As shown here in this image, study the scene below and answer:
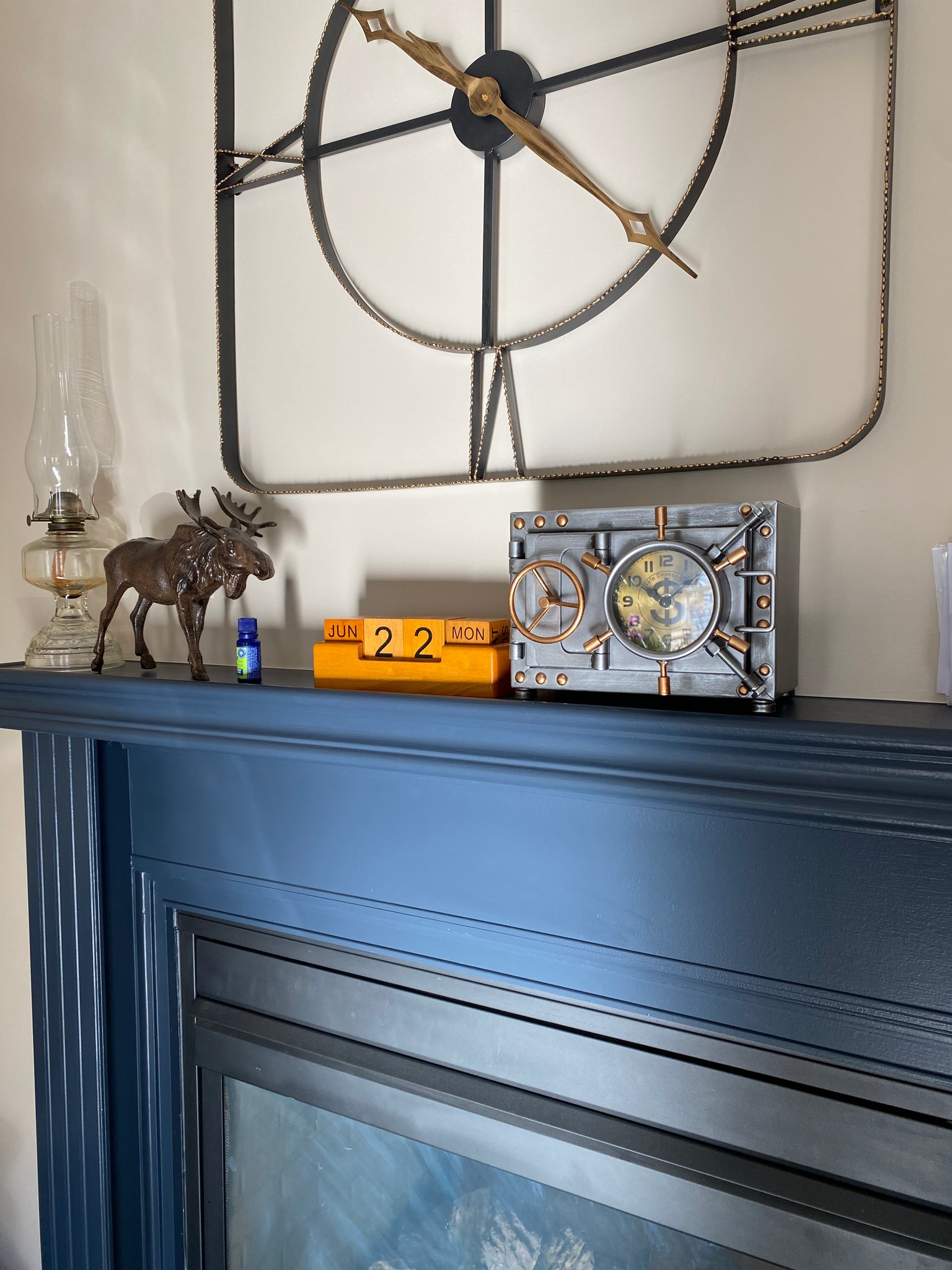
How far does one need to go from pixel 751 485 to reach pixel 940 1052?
0.50 meters

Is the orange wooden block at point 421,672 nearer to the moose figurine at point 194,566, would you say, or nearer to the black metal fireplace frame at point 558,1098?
the moose figurine at point 194,566

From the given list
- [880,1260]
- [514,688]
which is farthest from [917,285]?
[880,1260]

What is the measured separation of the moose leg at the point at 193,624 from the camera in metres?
0.93

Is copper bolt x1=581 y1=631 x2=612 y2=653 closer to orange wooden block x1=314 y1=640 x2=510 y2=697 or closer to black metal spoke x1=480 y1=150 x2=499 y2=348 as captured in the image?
orange wooden block x1=314 y1=640 x2=510 y2=697

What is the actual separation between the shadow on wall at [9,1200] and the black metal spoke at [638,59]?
1.69 metres

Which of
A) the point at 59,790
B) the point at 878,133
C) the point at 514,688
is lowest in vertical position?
the point at 59,790

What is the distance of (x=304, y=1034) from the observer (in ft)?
3.28

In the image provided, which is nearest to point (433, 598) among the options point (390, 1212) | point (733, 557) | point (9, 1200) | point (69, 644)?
point (733, 557)

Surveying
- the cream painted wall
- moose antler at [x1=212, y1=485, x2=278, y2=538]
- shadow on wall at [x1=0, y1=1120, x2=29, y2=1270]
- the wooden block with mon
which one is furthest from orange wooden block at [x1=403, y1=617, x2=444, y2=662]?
shadow on wall at [x1=0, y1=1120, x2=29, y2=1270]

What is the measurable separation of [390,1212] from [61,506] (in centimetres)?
94

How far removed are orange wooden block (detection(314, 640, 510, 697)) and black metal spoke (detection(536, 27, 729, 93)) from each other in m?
0.56

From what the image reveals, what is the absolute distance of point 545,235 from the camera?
0.86m

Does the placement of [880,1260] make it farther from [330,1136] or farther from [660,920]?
[330,1136]

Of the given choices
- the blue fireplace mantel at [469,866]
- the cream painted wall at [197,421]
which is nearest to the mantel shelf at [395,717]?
the blue fireplace mantel at [469,866]
